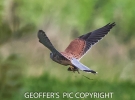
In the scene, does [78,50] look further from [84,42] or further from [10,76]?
[10,76]

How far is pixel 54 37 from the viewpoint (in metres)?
1.13

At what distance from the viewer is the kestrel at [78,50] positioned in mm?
1086

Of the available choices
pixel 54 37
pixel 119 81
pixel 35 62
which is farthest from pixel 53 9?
pixel 119 81

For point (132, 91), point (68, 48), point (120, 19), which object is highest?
point (120, 19)

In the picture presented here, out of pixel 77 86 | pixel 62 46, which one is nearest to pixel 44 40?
pixel 62 46

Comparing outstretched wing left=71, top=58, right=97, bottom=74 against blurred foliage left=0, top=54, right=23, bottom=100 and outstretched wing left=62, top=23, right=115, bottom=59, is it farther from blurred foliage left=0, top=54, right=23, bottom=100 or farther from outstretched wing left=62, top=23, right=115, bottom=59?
blurred foliage left=0, top=54, right=23, bottom=100

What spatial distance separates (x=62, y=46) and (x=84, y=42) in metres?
0.08

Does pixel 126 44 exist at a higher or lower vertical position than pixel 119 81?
higher

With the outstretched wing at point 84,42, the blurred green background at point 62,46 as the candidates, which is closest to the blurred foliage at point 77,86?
the blurred green background at point 62,46

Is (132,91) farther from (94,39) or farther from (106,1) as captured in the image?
(106,1)

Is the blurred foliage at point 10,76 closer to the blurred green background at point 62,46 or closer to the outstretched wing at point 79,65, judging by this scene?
the blurred green background at point 62,46

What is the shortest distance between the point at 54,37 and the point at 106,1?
24cm

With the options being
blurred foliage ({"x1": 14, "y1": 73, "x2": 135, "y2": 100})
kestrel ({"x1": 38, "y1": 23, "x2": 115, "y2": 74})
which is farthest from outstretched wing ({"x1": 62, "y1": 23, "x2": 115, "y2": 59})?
blurred foliage ({"x1": 14, "y1": 73, "x2": 135, "y2": 100})

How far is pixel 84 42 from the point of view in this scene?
113 centimetres
